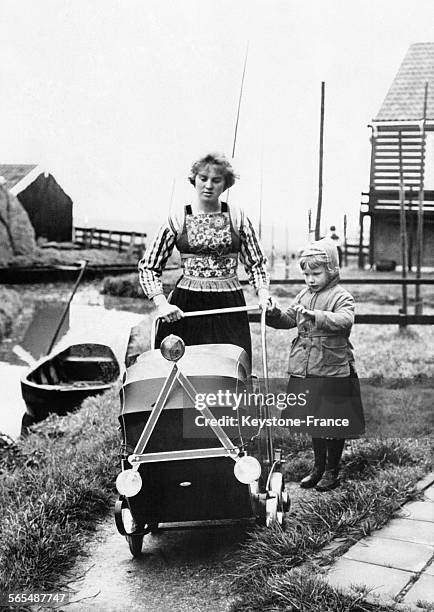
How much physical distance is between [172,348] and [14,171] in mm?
4959

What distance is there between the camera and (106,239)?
8562mm

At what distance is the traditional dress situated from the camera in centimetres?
335

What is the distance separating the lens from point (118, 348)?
9.19 m

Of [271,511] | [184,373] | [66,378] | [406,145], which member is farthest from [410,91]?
[66,378]

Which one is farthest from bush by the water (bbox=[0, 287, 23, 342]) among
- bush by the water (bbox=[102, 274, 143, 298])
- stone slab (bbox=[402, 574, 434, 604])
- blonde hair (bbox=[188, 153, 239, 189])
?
stone slab (bbox=[402, 574, 434, 604])

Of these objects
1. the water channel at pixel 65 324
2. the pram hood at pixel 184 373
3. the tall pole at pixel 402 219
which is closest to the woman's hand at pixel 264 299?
the pram hood at pixel 184 373

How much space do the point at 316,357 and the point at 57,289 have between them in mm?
6728

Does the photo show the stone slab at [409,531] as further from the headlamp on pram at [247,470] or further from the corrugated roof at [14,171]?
the corrugated roof at [14,171]

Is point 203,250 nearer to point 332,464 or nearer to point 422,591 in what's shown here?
point 332,464

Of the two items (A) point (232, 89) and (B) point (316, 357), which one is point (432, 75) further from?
(B) point (316, 357)

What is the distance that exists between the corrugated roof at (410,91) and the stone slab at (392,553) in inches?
116

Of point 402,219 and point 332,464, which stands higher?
point 402,219

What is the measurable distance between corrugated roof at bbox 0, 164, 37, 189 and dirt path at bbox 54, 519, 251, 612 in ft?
13.7

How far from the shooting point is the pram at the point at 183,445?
9.29 ft
